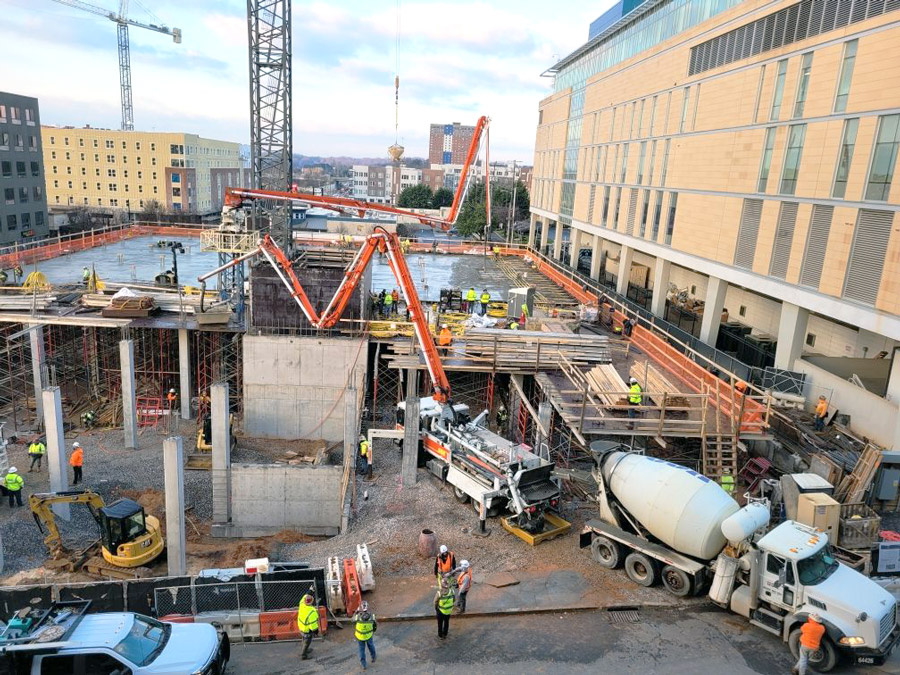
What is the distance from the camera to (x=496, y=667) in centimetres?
1062

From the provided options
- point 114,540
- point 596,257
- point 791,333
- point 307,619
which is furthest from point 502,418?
point 596,257

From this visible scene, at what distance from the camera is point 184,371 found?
83.7 feet

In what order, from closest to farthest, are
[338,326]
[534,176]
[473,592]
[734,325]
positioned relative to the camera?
[473,592] < [338,326] < [734,325] < [534,176]

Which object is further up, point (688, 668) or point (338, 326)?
point (338, 326)

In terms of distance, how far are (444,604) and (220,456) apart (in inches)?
435

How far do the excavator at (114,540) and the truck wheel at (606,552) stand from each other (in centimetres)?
1075

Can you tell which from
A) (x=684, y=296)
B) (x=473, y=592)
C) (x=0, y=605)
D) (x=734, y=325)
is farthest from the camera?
(x=684, y=296)

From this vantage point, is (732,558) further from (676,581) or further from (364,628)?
(364,628)

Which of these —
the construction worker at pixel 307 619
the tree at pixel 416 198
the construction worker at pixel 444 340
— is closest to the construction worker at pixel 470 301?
the construction worker at pixel 444 340

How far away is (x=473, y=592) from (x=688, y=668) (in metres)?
4.09

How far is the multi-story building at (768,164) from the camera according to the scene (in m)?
18.5

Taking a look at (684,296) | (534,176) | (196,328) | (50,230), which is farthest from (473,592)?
(50,230)

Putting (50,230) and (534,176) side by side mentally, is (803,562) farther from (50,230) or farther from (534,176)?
(50,230)

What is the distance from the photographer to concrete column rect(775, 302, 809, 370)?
71.0 ft
